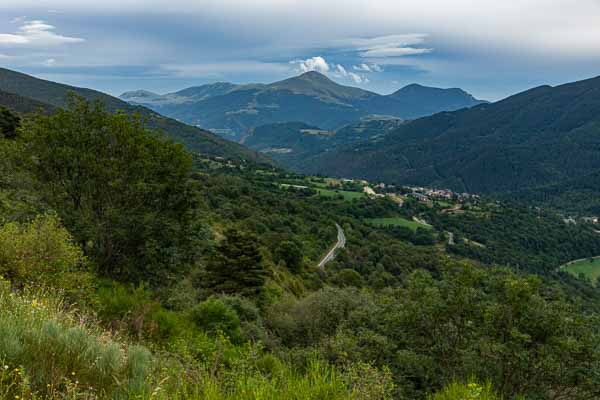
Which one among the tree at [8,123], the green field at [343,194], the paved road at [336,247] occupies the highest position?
the tree at [8,123]

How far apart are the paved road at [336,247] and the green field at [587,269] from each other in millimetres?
74200

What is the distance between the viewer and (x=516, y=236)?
5177 inches

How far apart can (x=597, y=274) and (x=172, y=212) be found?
141 metres

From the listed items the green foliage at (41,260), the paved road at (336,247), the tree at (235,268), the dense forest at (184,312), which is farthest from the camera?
the paved road at (336,247)

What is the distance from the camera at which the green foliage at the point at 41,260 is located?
8.02 meters

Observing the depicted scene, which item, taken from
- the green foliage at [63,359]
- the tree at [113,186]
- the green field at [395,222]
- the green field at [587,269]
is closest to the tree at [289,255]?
the tree at [113,186]

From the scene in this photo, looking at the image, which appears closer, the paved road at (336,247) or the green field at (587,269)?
the paved road at (336,247)

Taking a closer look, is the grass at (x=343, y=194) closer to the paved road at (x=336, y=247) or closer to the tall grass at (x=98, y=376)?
the paved road at (x=336, y=247)

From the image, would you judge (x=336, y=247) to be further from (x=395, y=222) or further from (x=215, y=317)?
(x=215, y=317)

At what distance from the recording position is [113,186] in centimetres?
1559

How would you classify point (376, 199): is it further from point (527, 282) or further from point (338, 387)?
point (338, 387)

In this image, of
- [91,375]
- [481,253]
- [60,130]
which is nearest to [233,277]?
[60,130]

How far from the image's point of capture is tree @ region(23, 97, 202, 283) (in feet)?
50.4

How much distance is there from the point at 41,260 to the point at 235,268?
16642 mm
